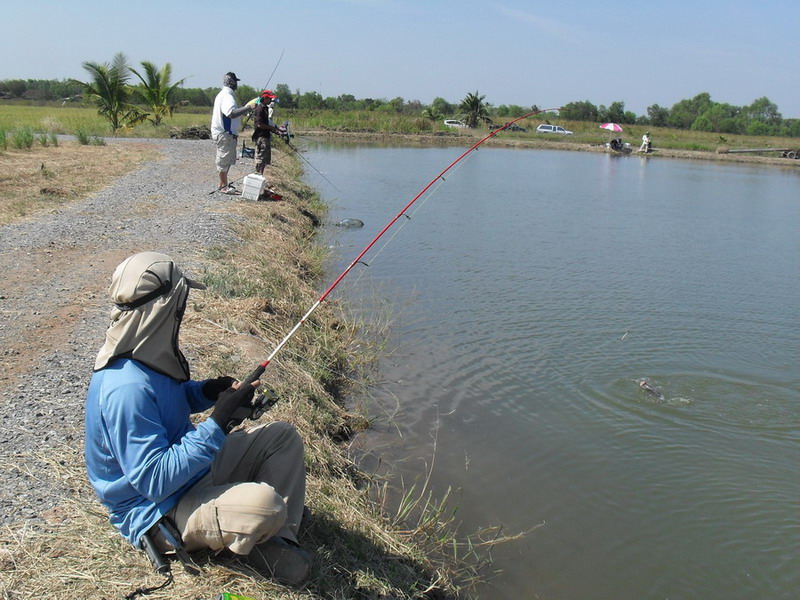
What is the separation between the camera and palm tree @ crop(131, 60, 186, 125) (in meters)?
27.6

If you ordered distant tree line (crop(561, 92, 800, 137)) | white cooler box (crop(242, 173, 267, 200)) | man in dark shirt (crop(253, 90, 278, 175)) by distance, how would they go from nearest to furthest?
white cooler box (crop(242, 173, 267, 200)) < man in dark shirt (crop(253, 90, 278, 175)) < distant tree line (crop(561, 92, 800, 137))

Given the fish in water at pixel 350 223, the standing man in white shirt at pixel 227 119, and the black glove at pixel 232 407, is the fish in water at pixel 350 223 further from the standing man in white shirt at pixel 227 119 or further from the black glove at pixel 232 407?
the black glove at pixel 232 407

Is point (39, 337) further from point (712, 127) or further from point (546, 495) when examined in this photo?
point (712, 127)

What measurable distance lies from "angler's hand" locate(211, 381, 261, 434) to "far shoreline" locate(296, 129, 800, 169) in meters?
37.2

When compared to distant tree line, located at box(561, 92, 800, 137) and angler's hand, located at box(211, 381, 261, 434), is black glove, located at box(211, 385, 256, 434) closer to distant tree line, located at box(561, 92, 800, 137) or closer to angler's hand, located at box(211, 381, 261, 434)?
angler's hand, located at box(211, 381, 261, 434)

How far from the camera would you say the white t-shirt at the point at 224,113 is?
1048 cm

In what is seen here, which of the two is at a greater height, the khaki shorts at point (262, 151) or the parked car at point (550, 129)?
the parked car at point (550, 129)

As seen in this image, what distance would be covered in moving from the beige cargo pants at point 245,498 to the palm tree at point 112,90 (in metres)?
26.3

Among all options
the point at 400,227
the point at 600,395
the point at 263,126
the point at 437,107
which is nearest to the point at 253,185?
the point at 263,126

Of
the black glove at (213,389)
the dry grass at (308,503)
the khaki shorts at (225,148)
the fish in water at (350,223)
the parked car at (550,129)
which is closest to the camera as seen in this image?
the dry grass at (308,503)

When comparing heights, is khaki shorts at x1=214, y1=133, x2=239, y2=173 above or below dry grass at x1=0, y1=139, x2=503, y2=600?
above

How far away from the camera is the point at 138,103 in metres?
31.2

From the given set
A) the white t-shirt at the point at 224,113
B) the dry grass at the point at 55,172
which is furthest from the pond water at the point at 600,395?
the dry grass at the point at 55,172

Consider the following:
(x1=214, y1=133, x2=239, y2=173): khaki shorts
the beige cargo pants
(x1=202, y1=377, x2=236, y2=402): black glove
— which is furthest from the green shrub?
the beige cargo pants
